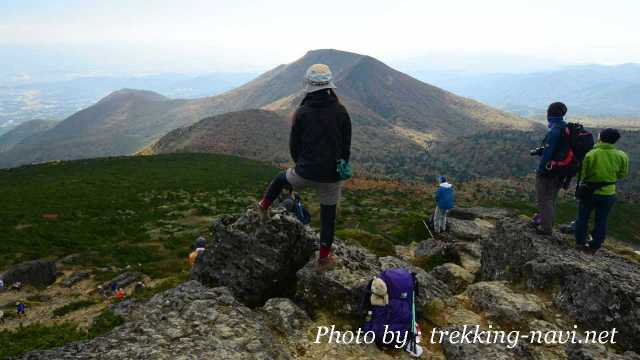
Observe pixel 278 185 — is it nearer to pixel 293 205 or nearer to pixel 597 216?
pixel 293 205

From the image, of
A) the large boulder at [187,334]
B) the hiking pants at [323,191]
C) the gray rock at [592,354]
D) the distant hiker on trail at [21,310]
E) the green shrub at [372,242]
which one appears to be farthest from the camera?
the green shrub at [372,242]

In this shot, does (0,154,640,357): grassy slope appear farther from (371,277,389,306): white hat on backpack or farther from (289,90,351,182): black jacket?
(371,277,389,306): white hat on backpack

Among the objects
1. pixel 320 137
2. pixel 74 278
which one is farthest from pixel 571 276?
pixel 74 278

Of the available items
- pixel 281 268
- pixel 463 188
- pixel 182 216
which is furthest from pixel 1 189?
pixel 463 188

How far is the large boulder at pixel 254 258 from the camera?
951 centimetres

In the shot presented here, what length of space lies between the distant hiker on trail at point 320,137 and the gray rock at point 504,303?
5.05 metres

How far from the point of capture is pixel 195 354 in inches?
257

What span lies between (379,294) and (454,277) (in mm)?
6499

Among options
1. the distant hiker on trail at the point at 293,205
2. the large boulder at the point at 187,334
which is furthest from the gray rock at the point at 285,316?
the distant hiker on trail at the point at 293,205

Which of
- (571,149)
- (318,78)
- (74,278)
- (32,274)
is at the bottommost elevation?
(74,278)

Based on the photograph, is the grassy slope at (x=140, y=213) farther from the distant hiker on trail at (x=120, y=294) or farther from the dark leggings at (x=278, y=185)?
the dark leggings at (x=278, y=185)

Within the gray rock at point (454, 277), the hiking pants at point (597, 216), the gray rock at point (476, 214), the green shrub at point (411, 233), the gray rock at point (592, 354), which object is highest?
the hiking pants at point (597, 216)

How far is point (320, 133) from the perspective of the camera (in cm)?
824

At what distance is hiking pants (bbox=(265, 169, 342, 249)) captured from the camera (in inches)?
343
